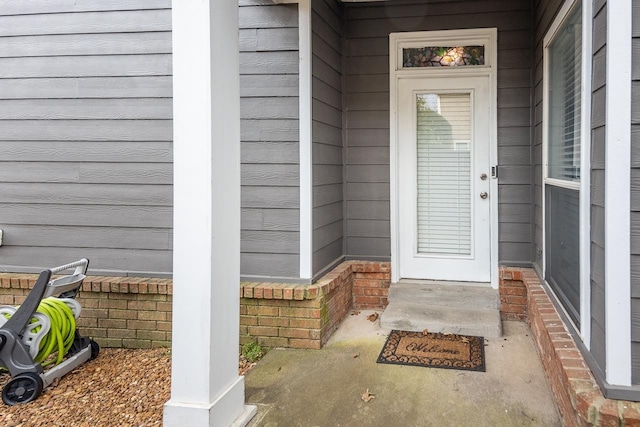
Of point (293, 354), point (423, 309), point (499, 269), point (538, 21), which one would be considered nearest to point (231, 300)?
point (293, 354)

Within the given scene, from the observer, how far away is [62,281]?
328 cm

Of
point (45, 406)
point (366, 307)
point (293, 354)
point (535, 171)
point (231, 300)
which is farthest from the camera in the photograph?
point (366, 307)

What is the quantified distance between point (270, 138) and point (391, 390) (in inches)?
73.4

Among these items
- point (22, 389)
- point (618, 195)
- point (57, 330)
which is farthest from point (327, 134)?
point (22, 389)

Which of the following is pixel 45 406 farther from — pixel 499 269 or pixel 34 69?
pixel 499 269

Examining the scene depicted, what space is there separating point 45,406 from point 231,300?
1.37m

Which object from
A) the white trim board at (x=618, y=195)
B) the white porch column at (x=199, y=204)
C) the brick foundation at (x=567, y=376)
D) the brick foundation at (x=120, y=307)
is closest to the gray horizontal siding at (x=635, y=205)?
the white trim board at (x=618, y=195)

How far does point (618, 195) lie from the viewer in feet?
6.41

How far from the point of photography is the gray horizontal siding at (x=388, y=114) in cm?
423

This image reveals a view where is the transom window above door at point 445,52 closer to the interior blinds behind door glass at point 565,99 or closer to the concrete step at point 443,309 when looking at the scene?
the interior blinds behind door glass at point 565,99

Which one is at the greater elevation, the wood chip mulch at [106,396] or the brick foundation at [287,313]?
the brick foundation at [287,313]

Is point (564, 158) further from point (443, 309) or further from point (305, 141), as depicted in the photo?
point (305, 141)

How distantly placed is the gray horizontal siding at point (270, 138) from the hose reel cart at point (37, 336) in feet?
4.01

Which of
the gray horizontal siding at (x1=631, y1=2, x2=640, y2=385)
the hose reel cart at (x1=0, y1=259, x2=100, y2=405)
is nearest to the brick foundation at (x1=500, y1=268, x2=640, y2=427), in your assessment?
the gray horizontal siding at (x1=631, y1=2, x2=640, y2=385)
